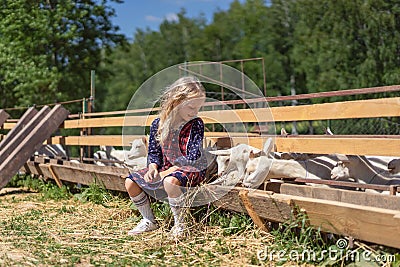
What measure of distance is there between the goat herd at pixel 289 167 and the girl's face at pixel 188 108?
0.52 meters

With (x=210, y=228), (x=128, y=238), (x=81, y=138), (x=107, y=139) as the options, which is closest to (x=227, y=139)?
(x=210, y=228)

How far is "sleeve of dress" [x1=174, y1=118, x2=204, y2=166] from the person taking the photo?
4297 millimetres

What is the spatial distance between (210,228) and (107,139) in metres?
3.35

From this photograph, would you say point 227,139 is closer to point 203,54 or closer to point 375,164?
point 375,164

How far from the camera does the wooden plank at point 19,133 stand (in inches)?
295

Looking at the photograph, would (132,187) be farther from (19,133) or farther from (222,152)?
(19,133)

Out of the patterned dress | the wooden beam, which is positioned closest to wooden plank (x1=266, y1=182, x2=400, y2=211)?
the wooden beam

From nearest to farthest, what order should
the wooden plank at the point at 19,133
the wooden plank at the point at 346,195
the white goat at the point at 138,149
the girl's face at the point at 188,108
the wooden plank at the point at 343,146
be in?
1. the wooden plank at the point at 346,195
2. the wooden plank at the point at 343,146
3. the girl's face at the point at 188,108
4. the white goat at the point at 138,149
5. the wooden plank at the point at 19,133

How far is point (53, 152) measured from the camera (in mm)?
9992

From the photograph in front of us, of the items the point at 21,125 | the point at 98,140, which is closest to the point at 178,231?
the point at 98,140

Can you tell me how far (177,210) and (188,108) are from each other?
2.60 feet

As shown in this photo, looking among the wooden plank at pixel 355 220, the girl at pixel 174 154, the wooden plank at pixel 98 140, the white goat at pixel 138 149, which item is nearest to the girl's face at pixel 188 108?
the girl at pixel 174 154

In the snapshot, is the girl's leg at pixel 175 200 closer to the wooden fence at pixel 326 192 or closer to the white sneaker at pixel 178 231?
the white sneaker at pixel 178 231

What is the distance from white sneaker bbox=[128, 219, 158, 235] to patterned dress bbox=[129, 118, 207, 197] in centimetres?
25
